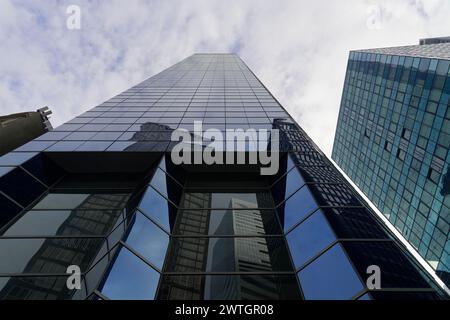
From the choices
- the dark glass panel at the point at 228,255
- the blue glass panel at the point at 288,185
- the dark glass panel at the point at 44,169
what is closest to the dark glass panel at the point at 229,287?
the dark glass panel at the point at 228,255

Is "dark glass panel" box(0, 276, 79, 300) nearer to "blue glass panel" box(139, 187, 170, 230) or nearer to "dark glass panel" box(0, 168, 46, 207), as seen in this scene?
"blue glass panel" box(139, 187, 170, 230)

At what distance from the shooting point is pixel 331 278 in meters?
7.68

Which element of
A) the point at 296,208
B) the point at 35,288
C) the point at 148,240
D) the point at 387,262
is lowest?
the point at 35,288

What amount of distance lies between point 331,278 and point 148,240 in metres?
5.49

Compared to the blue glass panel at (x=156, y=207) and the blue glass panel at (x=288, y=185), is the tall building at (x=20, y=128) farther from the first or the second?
the blue glass panel at (x=288, y=185)

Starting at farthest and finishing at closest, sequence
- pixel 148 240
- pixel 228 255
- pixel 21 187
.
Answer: pixel 21 187, pixel 228 255, pixel 148 240

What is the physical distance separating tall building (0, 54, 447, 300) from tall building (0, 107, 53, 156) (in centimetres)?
487

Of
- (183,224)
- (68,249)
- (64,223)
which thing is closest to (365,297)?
(183,224)

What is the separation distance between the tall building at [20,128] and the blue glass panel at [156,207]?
40.7ft

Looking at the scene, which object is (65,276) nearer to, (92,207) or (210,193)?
(92,207)

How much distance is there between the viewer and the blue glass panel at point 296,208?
1052cm

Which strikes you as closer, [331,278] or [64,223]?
[331,278]

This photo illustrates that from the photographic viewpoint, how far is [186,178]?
574 inches

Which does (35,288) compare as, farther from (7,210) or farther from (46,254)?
(7,210)
